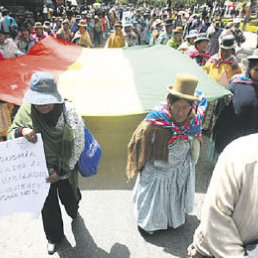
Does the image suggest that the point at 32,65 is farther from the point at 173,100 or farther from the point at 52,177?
the point at 173,100

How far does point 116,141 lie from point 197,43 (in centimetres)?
239

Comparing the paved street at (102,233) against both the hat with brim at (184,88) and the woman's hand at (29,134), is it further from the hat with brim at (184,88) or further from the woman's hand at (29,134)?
the hat with brim at (184,88)

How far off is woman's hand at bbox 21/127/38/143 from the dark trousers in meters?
0.58

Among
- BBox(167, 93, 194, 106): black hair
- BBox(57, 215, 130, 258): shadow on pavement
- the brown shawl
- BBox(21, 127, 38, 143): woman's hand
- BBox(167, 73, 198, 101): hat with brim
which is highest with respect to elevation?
BBox(167, 73, 198, 101): hat with brim

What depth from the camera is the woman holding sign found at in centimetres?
186

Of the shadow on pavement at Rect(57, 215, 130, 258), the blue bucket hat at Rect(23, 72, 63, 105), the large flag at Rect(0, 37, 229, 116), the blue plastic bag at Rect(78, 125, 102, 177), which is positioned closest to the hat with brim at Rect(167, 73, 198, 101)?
the blue plastic bag at Rect(78, 125, 102, 177)

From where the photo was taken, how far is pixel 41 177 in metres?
2.02

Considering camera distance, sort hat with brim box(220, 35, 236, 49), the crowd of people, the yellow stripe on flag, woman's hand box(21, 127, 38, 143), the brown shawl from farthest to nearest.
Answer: hat with brim box(220, 35, 236, 49), the yellow stripe on flag, the brown shawl, woman's hand box(21, 127, 38, 143), the crowd of people

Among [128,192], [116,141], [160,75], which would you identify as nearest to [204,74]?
[160,75]

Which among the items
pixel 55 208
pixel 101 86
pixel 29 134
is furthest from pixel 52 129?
pixel 101 86

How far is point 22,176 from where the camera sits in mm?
1965

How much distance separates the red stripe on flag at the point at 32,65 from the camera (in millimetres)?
3682

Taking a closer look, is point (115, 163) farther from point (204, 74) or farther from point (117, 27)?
point (117, 27)

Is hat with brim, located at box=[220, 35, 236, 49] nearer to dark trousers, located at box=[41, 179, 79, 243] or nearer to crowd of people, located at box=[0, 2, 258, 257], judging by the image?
crowd of people, located at box=[0, 2, 258, 257]
